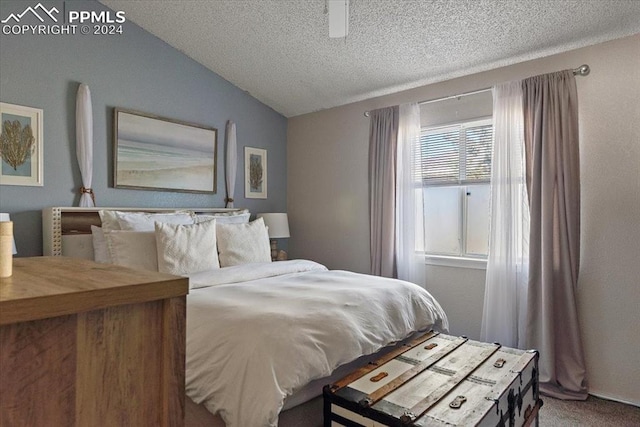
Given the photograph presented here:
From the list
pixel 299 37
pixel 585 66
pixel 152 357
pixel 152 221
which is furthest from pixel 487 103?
pixel 152 357

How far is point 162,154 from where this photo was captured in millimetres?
3512

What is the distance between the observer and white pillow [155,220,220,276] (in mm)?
2602

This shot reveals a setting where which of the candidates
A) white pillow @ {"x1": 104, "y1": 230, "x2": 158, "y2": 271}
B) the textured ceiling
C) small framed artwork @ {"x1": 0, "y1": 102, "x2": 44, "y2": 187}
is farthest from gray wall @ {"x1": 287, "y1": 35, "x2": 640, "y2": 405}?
small framed artwork @ {"x1": 0, "y1": 102, "x2": 44, "y2": 187}

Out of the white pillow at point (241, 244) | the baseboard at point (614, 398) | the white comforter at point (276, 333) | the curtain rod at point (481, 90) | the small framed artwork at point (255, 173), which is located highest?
the curtain rod at point (481, 90)

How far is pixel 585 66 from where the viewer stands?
2666mm

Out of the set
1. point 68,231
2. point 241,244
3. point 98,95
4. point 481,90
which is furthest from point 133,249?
point 481,90

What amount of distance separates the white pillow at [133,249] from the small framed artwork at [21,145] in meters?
0.71

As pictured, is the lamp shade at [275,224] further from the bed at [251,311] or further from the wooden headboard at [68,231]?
the wooden headboard at [68,231]

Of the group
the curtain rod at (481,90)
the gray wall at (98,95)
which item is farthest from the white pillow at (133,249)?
the curtain rod at (481,90)

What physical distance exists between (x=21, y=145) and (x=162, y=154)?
1041 millimetres

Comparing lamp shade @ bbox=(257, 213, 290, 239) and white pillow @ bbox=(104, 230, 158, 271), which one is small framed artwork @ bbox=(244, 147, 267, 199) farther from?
white pillow @ bbox=(104, 230, 158, 271)

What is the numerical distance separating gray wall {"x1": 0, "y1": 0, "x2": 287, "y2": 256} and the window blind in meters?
1.94

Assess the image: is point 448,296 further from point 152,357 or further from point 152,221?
point 152,357

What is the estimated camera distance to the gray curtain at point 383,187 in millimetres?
3572
